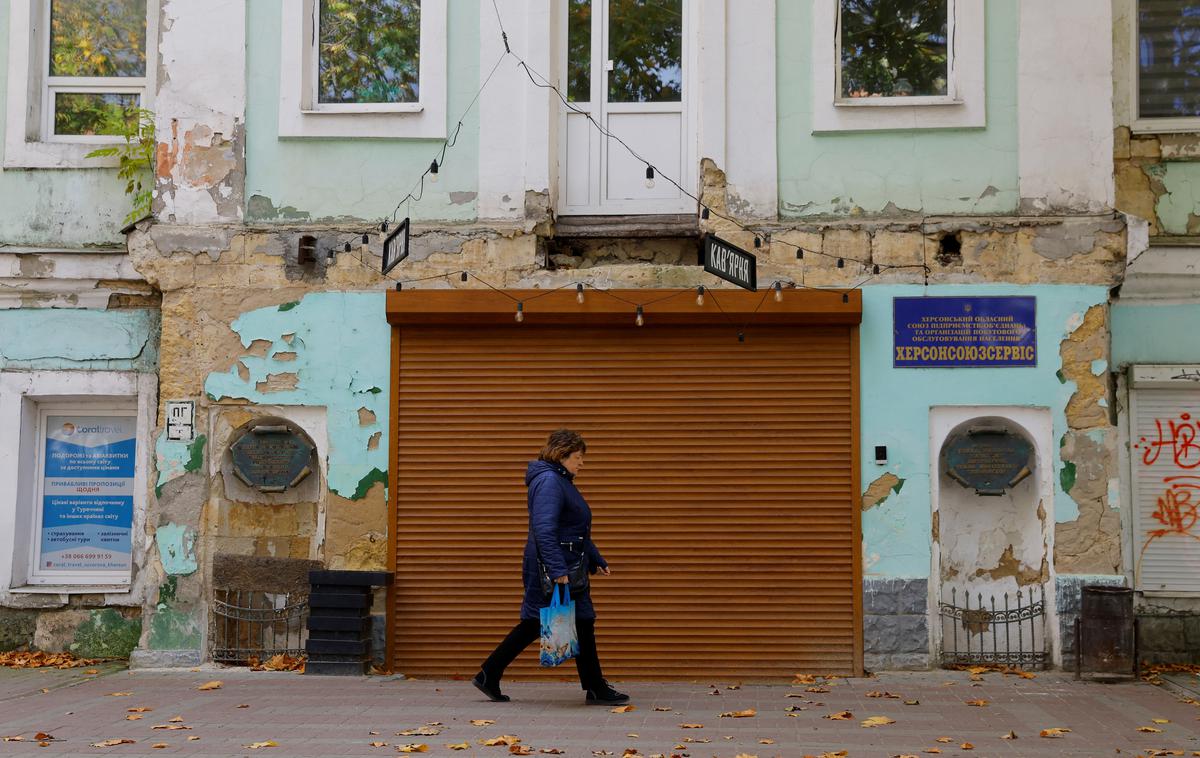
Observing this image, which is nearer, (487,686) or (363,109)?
(487,686)

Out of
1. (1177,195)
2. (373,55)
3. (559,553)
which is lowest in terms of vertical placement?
(559,553)

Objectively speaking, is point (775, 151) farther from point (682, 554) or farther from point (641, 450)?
point (682, 554)

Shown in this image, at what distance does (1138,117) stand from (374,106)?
21.5 ft

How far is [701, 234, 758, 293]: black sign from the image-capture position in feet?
31.2

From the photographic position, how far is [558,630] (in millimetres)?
8609

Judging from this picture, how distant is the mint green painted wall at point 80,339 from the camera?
11719 millimetres

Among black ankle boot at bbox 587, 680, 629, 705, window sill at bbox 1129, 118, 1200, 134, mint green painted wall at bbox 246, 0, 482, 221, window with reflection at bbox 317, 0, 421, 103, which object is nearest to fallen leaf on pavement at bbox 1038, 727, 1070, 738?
black ankle boot at bbox 587, 680, 629, 705

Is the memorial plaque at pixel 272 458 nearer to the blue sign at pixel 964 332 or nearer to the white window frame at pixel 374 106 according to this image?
the white window frame at pixel 374 106

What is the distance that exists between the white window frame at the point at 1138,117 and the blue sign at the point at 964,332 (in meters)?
2.16

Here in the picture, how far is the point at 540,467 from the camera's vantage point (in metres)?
8.89

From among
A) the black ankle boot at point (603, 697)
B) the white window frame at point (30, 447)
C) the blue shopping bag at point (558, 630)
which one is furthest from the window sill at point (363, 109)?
the black ankle boot at point (603, 697)

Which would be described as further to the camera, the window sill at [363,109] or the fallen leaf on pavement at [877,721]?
the window sill at [363,109]

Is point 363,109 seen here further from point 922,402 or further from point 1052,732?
point 1052,732

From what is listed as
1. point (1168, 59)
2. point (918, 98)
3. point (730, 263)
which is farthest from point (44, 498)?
point (1168, 59)
